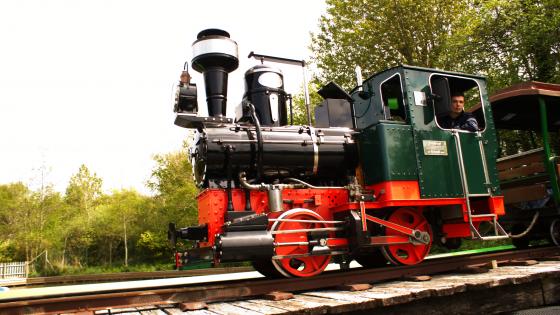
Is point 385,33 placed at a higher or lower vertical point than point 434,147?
higher

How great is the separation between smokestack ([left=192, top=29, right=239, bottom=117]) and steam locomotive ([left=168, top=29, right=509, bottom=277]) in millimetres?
13

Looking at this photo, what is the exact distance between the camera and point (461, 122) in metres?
6.23

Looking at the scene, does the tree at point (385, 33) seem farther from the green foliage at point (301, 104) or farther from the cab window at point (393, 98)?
the cab window at point (393, 98)

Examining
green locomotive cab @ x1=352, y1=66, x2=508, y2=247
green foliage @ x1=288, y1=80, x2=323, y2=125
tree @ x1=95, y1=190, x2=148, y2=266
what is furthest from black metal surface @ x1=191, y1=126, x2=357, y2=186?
tree @ x1=95, y1=190, x2=148, y2=266

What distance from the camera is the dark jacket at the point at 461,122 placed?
6.04 meters

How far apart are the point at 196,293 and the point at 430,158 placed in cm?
348

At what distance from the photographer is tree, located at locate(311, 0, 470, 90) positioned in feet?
60.6

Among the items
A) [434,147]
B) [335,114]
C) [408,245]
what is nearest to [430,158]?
[434,147]

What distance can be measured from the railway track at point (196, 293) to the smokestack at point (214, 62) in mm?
2243

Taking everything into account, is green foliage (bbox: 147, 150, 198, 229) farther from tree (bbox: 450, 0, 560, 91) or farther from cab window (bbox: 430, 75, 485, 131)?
cab window (bbox: 430, 75, 485, 131)

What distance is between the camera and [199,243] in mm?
5086

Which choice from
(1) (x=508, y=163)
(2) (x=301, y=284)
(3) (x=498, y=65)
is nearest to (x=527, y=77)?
(3) (x=498, y=65)

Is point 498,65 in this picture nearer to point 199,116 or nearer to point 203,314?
point 199,116

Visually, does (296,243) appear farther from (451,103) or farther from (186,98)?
(451,103)
